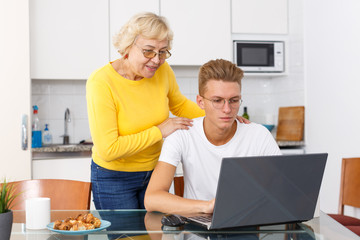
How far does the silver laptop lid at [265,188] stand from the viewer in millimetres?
1142

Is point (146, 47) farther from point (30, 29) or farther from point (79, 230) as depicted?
point (30, 29)

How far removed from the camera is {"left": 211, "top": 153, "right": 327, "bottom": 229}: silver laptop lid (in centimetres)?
114

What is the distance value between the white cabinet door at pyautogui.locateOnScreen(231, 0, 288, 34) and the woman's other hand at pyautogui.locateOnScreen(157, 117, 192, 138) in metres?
2.00

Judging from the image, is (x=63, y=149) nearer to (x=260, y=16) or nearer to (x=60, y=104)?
(x=60, y=104)

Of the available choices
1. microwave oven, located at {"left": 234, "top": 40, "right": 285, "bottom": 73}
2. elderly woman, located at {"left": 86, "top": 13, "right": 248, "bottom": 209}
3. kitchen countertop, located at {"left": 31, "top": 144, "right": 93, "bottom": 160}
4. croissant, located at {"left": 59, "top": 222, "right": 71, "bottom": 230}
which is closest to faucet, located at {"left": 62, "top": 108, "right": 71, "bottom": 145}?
kitchen countertop, located at {"left": 31, "top": 144, "right": 93, "bottom": 160}

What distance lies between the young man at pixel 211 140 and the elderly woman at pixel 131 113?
0.30ft

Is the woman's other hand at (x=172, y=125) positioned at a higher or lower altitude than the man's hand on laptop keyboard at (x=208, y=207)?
higher

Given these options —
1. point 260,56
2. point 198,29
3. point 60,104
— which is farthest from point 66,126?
point 260,56

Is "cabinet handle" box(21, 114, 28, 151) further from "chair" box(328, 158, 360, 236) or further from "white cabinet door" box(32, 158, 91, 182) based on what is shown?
"chair" box(328, 158, 360, 236)

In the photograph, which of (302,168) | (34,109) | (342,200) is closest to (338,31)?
(342,200)

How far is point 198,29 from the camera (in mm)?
3566

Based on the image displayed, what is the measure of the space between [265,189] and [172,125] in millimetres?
706

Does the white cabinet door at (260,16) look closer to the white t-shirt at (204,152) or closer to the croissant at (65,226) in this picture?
the white t-shirt at (204,152)

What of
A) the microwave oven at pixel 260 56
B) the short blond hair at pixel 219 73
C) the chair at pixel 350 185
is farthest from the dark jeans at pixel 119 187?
the microwave oven at pixel 260 56
